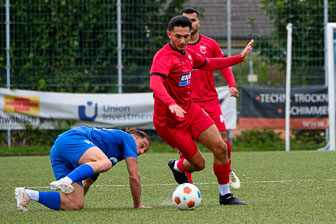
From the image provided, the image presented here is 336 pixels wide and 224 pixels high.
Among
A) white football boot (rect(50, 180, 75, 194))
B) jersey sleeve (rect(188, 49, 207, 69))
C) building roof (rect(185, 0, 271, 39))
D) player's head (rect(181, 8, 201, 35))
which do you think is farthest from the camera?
building roof (rect(185, 0, 271, 39))

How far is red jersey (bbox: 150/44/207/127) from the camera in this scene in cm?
607

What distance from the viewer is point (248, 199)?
21.3ft

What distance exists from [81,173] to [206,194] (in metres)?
2.00

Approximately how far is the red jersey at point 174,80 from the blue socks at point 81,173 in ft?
3.26

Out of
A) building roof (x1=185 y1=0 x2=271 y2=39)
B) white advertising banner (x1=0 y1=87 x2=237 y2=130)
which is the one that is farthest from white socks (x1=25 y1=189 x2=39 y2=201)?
building roof (x1=185 y1=0 x2=271 y2=39)

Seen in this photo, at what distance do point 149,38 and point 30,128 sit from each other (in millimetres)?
3611

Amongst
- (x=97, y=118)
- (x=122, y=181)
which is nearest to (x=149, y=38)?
(x=97, y=118)

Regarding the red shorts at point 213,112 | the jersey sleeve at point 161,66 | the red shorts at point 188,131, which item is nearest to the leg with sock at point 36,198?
the red shorts at point 188,131

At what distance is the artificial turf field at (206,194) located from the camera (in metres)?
5.16

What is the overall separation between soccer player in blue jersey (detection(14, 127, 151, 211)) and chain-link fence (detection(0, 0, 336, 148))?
889cm

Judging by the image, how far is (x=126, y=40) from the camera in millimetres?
15266

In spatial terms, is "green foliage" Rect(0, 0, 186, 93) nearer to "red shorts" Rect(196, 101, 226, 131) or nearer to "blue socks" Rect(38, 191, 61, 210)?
"red shorts" Rect(196, 101, 226, 131)

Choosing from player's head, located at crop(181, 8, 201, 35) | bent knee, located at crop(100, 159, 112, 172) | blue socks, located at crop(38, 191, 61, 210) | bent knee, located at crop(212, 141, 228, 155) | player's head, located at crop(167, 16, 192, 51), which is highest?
player's head, located at crop(181, 8, 201, 35)

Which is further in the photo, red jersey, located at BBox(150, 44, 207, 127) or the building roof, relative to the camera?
the building roof
